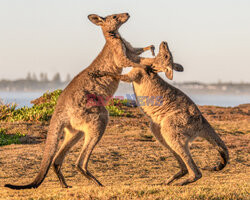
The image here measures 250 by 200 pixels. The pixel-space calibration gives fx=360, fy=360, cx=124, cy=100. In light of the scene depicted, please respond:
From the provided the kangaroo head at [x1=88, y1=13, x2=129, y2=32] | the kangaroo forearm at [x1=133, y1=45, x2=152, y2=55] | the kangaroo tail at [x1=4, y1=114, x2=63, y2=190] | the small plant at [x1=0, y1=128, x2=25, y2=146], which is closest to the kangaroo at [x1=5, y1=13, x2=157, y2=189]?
the kangaroo tail at [x1=4, y1=114, x2=63, y2=190]

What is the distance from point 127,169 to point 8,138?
6.38 m

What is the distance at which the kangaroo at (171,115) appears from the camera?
6.41 meters

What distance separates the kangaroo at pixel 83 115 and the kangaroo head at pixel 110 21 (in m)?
0.42

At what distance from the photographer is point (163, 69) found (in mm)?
7039

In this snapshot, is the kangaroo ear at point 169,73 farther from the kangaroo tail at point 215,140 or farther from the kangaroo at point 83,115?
the kangaroo tail at point 215,140

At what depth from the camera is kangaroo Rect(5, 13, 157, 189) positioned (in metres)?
6.41

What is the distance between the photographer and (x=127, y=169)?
9156 millimetres

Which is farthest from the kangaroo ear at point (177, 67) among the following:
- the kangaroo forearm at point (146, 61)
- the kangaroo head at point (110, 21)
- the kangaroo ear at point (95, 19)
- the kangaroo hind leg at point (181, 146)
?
the kangaroo ear at point (95, 19)

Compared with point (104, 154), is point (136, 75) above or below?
above

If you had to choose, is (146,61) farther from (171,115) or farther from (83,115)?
(83,115)

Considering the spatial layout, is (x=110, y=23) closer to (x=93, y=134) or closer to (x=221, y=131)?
(x=93, y=134)

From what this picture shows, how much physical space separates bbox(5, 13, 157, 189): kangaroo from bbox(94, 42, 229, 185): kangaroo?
0.31 metres

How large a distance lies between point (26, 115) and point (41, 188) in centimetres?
1004

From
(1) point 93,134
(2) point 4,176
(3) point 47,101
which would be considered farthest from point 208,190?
(3) point 47,101
